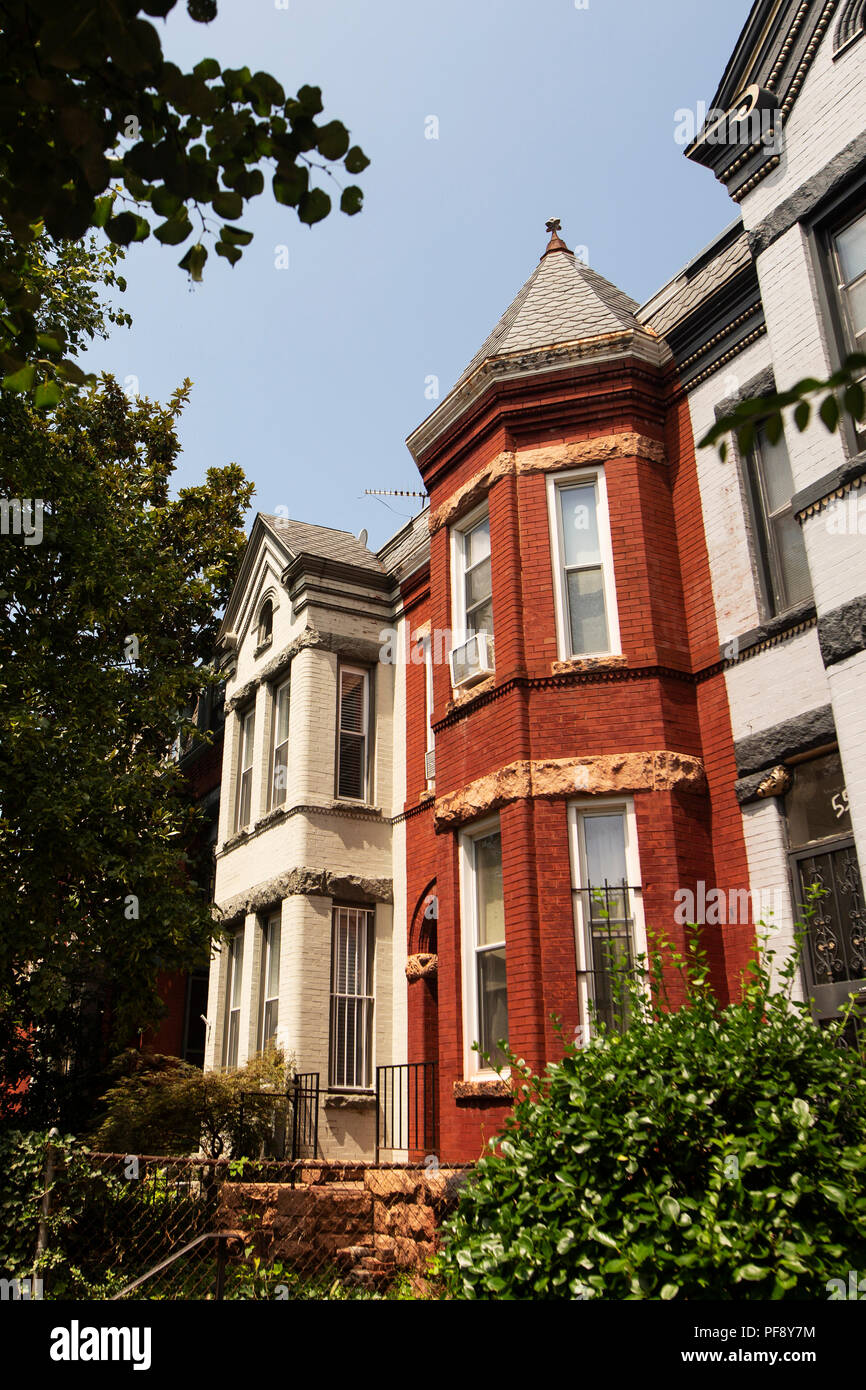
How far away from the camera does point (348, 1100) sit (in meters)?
14.3

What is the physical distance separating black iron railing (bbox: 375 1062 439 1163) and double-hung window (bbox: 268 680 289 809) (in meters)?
4.54

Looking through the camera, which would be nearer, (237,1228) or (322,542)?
(237,1228)

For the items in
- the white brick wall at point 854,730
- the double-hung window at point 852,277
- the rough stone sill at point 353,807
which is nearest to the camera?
the white brick wall at point 854,730

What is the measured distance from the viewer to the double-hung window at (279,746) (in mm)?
17047

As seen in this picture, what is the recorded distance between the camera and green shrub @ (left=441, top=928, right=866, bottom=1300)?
4.82 meters

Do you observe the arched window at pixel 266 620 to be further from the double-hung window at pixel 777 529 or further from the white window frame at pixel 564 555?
the double-hung window at pixel 777 529

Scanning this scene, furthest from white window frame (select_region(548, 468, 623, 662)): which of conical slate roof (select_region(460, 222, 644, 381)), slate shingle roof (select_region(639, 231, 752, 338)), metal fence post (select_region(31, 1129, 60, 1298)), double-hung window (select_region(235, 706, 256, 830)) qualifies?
double-hung window (select_region(235, 706, 256, 830))

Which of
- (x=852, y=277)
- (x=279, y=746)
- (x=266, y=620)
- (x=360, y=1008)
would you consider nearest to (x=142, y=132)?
(x=852, y=277)

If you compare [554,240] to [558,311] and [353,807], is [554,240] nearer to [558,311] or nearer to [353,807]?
[558,311]

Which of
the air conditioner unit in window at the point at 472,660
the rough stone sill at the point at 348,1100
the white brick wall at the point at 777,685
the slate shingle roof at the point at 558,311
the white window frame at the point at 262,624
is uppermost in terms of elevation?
the slate shingle roof at the point at 558,311

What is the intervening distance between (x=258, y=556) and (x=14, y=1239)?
1234 cm

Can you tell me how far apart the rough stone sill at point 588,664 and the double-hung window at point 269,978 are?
720 centimetres

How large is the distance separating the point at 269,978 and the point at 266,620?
5913mm

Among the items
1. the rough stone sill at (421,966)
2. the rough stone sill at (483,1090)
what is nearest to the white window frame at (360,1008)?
the rough stone sill at (421,966)
